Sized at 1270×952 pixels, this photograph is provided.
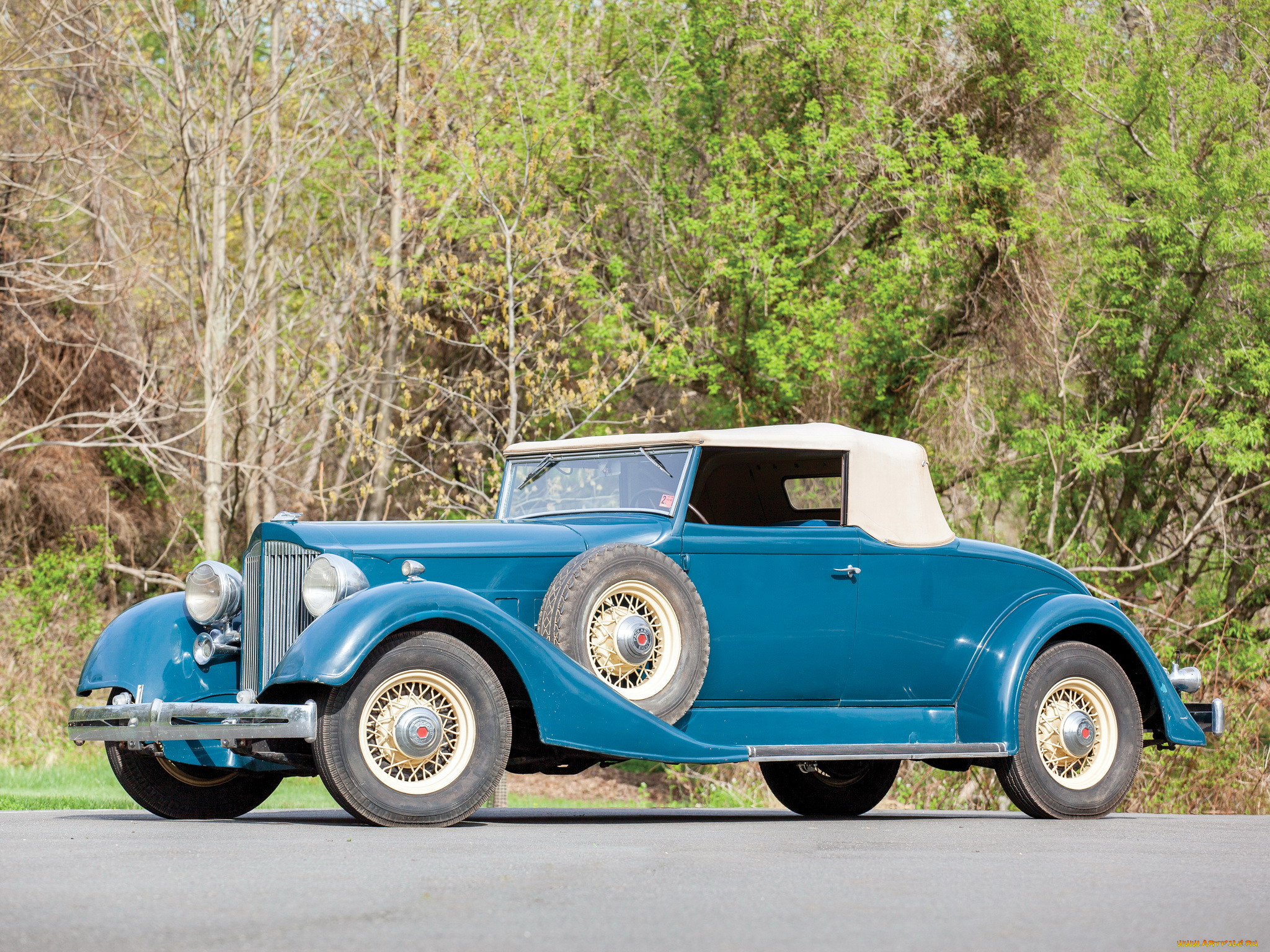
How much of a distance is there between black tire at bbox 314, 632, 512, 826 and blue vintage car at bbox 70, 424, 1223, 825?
12mm

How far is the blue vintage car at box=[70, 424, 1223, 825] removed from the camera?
725cm

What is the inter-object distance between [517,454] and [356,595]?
255 cm

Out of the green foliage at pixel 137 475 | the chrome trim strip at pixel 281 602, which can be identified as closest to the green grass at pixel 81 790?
the chrome trim strip at pixel 281 602

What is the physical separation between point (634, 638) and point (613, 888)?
2754 millimetres

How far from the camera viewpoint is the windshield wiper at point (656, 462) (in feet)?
28.7

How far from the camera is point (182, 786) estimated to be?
28.1 feet

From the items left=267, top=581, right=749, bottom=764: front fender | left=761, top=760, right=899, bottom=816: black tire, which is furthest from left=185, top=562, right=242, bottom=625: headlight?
left=761, top=760, right=899, bottom=816: black tire

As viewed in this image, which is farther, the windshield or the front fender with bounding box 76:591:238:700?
the windshield

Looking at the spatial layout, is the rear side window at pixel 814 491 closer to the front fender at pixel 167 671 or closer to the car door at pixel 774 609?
the car door at pixel 774 609

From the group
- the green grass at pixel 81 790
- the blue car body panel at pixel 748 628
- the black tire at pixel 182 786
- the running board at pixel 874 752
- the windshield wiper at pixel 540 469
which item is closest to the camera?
the blue car body panel at pixel 748 628

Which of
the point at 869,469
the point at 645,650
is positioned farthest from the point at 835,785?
the point at 645,650

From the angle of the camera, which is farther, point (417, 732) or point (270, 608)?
point (270, 608)

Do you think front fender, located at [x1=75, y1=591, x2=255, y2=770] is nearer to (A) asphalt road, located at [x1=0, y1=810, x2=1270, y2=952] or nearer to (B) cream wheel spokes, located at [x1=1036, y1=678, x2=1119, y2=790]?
(A) asphalt road, located at [x1=0, y1=810, x2=1270, y2=952]

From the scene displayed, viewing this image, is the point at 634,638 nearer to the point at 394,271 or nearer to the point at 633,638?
the point at 633,638
